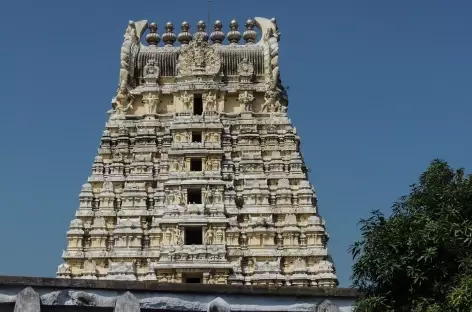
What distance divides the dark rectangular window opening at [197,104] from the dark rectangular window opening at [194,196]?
487cm

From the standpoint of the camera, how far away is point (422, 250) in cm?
1097

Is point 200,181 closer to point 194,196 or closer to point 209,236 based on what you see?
point 194,196

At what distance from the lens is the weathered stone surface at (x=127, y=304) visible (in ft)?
37.3

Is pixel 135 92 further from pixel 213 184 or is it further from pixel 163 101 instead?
pixel 213 184

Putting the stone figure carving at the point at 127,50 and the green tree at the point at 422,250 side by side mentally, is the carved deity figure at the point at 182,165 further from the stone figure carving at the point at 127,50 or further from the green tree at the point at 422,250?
the green tree at the point at 422,250

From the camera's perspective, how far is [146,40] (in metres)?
39.3

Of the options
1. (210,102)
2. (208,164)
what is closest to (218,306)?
(208,164)

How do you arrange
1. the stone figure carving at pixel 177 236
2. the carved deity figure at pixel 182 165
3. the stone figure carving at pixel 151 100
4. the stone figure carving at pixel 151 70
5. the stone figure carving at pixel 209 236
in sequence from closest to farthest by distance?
1. the stone figure carving at pixel 177 236
2. the stone figure carving at pixel 209 236
3. the carved deity figure at pixel 182 165
4. the stone figure carving at pixel 151 100
5. the stone figure carving at pixel 151 70

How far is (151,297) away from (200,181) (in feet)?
69.2

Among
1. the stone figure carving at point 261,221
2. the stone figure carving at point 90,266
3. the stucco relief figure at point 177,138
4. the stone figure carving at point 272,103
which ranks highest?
the stone figure carving at point 272,103

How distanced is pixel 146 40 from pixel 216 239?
45.0ft

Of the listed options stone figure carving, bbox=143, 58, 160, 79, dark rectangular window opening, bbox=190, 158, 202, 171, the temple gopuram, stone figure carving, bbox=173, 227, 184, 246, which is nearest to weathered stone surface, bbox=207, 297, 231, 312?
the temple gopuram

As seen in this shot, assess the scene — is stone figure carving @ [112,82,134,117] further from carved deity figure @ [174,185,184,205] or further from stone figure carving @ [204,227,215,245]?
stone figure carving @ [204,227,215,245]

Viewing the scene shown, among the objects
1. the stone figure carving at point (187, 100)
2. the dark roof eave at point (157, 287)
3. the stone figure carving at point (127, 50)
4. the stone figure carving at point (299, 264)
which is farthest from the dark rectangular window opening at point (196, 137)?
the dark roof eave at point (157, 287)
